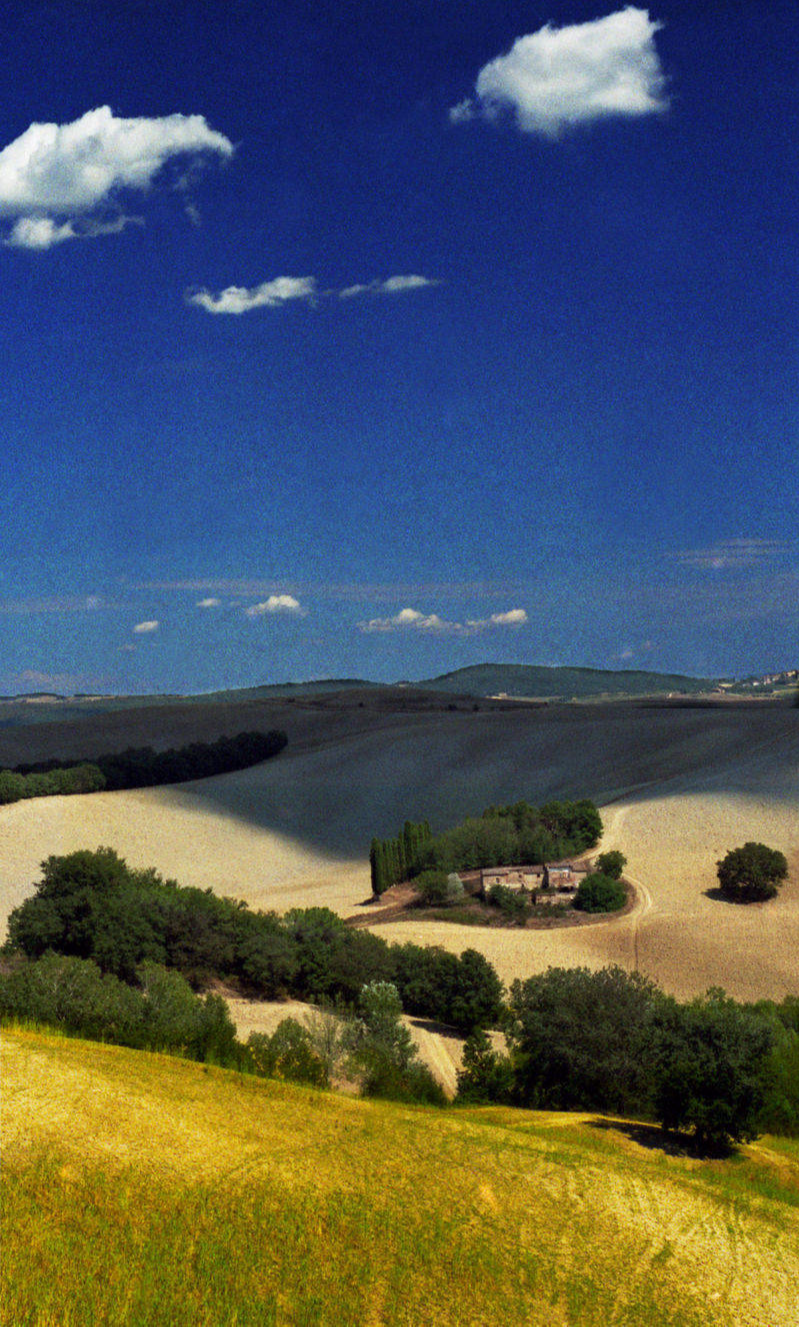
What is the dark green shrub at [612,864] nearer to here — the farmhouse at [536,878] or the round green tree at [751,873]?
the farmhouse at [536,878]

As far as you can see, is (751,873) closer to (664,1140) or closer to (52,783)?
(664,1140)

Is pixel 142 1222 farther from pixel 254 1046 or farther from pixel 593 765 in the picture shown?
pixel 593 765

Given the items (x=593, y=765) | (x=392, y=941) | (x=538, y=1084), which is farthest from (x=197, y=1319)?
(x=593, y=765)

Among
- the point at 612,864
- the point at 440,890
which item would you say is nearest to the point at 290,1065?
the point at 440,890

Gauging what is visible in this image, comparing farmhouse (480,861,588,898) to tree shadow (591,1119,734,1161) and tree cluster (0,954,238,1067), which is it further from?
tree cluster (0,954,238,1067)

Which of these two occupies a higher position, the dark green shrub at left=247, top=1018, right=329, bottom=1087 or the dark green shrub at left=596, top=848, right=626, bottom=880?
the dark green shrub at left=247, top=1018, right=329, bottom=1087

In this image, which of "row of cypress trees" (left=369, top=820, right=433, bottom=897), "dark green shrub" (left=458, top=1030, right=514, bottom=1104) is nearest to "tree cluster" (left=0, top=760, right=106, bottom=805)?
"row of cypress trees" (left=369, top=820, right=433, bottom=897)

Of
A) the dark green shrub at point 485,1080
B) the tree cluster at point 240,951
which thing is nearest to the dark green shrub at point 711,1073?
the dark green shrub at point 485,1080
